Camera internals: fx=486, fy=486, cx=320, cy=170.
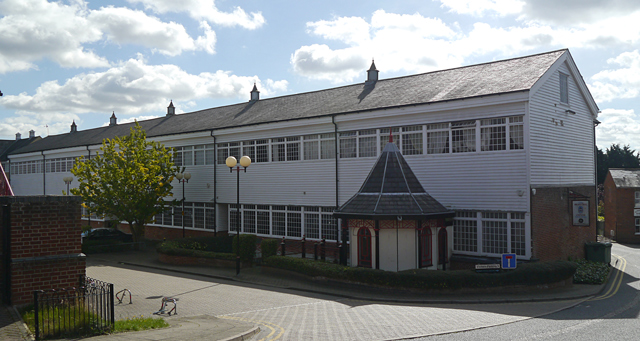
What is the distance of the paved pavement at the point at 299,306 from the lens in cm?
1109

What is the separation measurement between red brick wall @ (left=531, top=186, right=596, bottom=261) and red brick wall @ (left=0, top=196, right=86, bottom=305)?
15.6 m

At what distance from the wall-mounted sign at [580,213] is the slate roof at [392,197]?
579 cm

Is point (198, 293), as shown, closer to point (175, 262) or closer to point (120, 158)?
point (175, 262)

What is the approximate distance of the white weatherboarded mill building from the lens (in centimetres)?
1916

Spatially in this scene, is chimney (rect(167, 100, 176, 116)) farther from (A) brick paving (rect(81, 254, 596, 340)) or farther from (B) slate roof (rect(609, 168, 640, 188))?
(B) slate roof (rect(609, 168, 640, 188))

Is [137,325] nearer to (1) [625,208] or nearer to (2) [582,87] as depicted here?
(2) [582,87]

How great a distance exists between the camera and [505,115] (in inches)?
755

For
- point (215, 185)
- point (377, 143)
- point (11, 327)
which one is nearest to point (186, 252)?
point (215, 185)

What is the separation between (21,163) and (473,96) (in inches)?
1954

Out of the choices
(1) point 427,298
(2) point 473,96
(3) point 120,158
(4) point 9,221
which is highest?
(2) point 473,96

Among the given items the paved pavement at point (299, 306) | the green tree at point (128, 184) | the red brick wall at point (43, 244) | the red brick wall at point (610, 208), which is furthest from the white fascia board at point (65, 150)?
the red brick wall at point (610, 208)

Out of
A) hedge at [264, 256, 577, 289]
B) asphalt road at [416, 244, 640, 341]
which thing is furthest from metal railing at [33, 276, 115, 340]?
hedge at [264, 256, 577, 289]

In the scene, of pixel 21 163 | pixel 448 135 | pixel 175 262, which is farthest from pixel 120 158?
pixel 21 163

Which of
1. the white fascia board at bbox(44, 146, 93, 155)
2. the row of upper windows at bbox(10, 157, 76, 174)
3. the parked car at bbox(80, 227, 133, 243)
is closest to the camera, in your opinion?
the parked car at bbox(80, 227, 133, 243)
